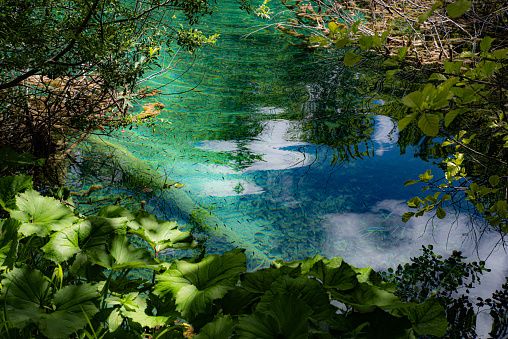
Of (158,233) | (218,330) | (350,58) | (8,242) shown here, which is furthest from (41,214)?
(350,58)

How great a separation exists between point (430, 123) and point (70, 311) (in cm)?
113

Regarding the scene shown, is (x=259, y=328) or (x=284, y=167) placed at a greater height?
(x=259, y=328)

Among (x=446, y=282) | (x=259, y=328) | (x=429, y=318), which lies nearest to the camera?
(x=259, y=328)

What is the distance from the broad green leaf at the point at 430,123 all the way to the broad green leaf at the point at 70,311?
1.04 m

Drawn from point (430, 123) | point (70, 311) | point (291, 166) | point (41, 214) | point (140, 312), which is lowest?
point (291, 166)

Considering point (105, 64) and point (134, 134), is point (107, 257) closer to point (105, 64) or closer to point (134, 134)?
point (105, 64)

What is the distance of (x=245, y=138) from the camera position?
4.27 metres

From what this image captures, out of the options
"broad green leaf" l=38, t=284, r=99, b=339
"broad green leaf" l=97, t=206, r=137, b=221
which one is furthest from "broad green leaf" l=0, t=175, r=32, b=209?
"broad green leaf" l=38, t=284, r=99, b=339

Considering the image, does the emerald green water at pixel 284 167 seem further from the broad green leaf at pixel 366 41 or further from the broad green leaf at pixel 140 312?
the broad green leaf at pixel 366 41

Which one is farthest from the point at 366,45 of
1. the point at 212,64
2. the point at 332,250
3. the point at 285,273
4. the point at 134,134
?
the point at 212,64

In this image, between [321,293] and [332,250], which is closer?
[321,293]

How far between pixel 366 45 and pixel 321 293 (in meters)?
0.84

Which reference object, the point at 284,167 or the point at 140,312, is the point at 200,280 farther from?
the point at 284,167

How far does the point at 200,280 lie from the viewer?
101cm
